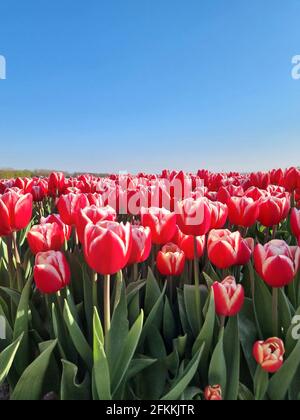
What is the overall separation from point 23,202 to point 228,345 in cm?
155

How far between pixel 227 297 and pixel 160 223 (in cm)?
65

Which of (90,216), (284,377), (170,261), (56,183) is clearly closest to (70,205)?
(90,216)

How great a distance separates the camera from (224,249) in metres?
2.31

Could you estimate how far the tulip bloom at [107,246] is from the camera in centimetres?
183

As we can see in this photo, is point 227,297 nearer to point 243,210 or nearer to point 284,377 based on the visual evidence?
point 284,377

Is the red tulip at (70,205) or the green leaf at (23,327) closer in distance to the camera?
the green leaf at (23,327)

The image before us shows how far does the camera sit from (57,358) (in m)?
2.32

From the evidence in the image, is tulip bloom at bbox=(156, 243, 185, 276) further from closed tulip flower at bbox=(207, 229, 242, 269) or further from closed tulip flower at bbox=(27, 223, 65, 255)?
closed tulip flower at bbox=(27, 223, 65, 255)

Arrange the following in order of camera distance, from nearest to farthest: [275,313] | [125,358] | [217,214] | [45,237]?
[125,358]
[275,313]
[45,237]
[217,214]

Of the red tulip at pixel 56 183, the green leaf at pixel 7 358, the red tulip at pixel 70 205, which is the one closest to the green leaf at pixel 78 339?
the green leaf at pixel 7 358

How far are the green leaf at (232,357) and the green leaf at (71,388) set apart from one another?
0.74m

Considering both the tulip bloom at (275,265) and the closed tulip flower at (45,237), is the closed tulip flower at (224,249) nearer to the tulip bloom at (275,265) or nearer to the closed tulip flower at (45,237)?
the tulip bloom at (275,265)
